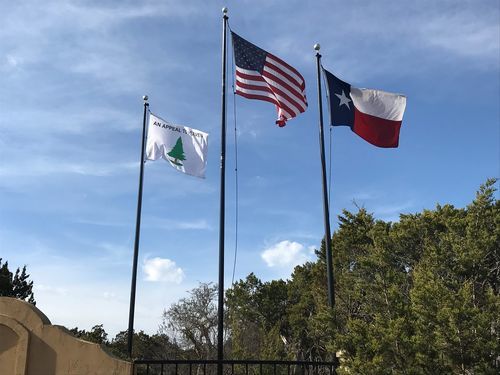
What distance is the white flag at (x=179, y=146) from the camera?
1525cm

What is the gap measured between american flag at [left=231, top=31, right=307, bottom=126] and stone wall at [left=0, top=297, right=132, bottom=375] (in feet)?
23.5

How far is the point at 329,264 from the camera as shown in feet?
38.4

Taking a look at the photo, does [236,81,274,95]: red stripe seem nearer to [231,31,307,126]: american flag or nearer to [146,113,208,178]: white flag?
[231,31,307,126]: american flag

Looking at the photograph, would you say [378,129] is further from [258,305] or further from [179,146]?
[258,305]

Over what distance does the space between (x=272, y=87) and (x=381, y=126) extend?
9.75 ft

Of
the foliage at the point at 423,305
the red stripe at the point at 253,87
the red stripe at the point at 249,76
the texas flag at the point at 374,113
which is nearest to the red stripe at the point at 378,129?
the texas flag at the point at 374,113

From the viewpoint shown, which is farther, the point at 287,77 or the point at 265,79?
the point at 287,77

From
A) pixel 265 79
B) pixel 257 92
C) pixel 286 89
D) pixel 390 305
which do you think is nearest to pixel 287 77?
pixel 286 89

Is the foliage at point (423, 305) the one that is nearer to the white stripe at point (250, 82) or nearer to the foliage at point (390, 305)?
the foliage at point (390, 305)

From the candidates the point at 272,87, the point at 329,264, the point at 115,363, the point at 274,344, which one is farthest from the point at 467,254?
the point at 274,344

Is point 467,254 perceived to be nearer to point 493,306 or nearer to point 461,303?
point 493,306

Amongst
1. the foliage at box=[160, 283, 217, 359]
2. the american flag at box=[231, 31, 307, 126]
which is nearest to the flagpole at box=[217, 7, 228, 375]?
the american flag at box=[231, 31, 307, 126]

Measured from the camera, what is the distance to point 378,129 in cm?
1330

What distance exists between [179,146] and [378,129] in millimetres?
5849
